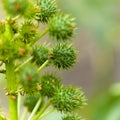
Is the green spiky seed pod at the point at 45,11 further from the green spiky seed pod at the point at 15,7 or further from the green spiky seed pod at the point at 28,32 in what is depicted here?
the green spiky seed pod at the point at 15,7

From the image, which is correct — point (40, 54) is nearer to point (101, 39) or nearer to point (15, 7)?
point (15, 7)

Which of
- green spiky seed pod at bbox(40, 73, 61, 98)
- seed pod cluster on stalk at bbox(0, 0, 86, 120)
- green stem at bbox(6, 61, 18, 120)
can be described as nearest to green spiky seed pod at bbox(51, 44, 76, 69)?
seed pod cluster on stalk at bbox(0, 0, 86, 120)

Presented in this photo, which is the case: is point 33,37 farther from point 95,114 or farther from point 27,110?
point 95,114

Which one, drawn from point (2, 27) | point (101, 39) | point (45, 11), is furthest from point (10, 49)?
point (101, 39)

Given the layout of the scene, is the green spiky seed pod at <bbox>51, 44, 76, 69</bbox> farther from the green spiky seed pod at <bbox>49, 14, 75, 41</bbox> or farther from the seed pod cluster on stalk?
the green spiky seed pod at <bbox>49, 14, 75, 41</bbox>

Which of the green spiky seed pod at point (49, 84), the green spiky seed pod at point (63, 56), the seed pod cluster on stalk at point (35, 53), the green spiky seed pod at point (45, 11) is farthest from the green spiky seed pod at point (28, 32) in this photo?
the green spiky seed pod at point (49, 84)

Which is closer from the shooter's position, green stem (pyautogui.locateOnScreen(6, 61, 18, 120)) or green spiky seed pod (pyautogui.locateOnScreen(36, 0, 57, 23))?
green stem (pyautogui.locateOnScreen(6, 61, 18, 120))

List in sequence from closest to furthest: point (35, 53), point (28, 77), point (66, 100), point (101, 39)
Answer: point (28, 77)
point (35, 53)
point (66, 100)
point (101, 39)
